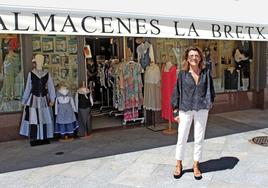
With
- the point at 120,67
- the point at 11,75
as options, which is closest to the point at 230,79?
the point at 120,67

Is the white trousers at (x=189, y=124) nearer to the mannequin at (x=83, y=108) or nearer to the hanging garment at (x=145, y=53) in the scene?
the mannequin at (x=83, y=108)

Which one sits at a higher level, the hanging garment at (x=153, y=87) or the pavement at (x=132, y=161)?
the hanging garment at (x=153, y=87)

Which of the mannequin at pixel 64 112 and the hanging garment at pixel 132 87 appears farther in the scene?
the hanging garment at pixel 132 87

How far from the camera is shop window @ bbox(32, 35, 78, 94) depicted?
7.55 m

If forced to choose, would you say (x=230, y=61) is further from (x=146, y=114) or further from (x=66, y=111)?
(x=66, y=111)

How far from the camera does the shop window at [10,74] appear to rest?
7.21m

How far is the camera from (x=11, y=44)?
7.23m

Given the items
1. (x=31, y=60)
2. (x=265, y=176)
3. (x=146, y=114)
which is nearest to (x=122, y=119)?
(x=146, y=114)

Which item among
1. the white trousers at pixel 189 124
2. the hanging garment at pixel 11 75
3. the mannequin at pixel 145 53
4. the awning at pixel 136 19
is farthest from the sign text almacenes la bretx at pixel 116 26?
the hanging garment at pixel 11 75

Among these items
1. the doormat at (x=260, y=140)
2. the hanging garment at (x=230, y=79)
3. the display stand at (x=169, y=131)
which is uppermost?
the hanging garment at (x=230, y=79)

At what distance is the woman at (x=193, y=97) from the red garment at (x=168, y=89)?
2.46 m

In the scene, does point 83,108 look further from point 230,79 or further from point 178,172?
point 230,79

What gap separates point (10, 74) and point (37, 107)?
1.05 metres

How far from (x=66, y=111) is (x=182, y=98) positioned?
3.14 metres
